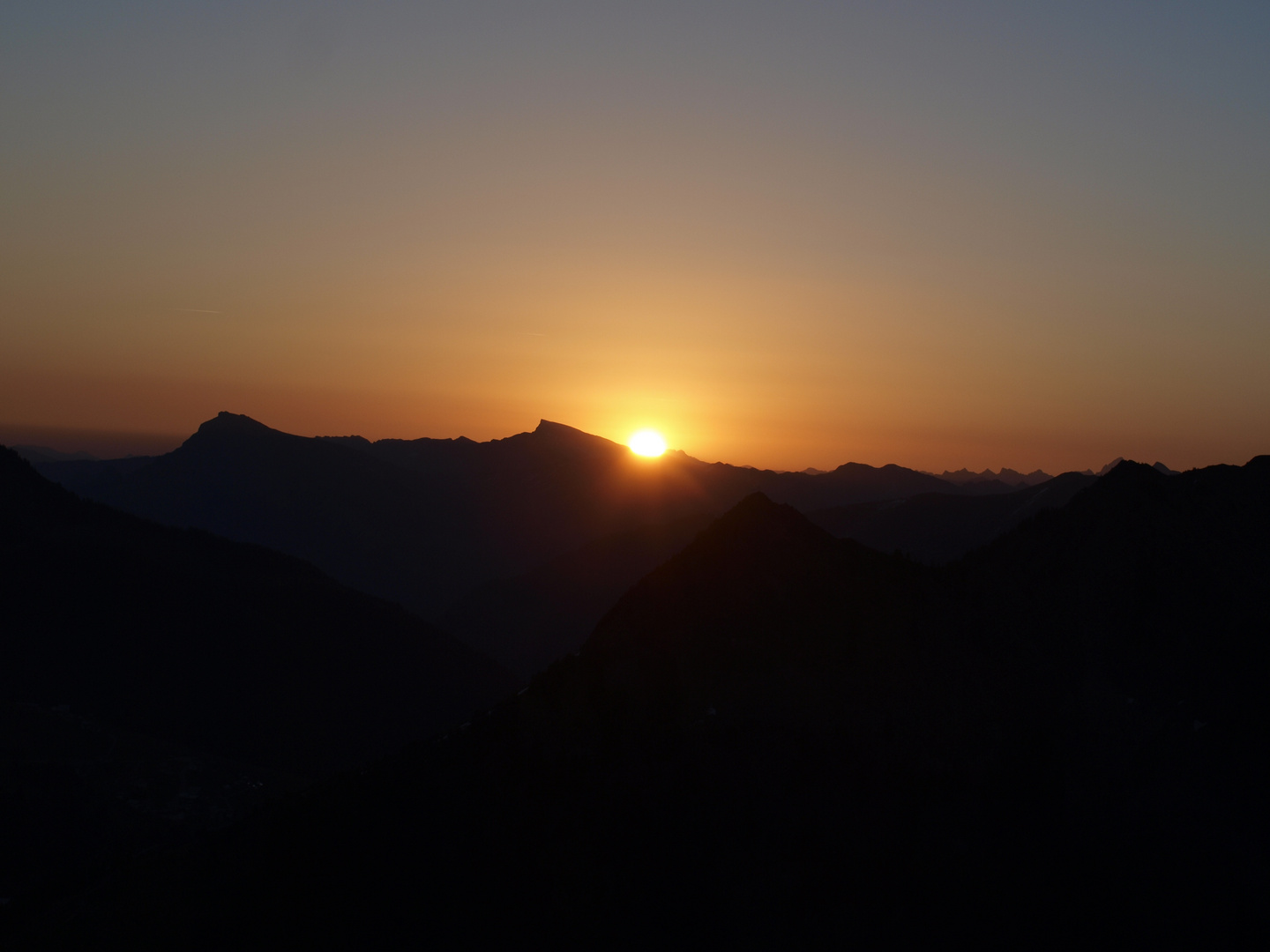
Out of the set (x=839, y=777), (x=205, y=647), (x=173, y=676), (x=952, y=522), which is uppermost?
(x=952, y=522)

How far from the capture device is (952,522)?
185875 mm

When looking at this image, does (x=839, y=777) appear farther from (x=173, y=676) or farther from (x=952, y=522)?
(x=952, y=522)

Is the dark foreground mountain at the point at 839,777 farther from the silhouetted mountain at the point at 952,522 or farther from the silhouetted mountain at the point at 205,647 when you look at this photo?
the silhouetted mountain at the point at 952,522

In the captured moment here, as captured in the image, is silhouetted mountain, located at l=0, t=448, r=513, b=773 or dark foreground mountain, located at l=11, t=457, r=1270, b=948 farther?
silhouetted mountain, located at l=0, t=448, r=513, b=773

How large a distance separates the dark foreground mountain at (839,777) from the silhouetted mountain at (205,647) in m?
70.8

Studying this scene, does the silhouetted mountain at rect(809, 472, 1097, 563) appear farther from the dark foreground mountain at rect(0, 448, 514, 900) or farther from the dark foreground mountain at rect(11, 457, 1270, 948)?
the dark foreground mountain at rect(11, 457, 1270, 948)

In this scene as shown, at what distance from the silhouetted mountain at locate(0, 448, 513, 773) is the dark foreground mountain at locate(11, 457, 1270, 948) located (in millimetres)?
70754

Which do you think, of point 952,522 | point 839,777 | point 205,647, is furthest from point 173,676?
point 952,522

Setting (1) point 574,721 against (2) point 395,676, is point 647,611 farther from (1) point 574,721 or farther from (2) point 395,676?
(2) point 395,676

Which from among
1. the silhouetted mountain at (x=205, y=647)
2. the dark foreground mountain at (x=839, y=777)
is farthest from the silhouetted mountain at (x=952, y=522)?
the dark foreground mountain at (x=839, y=777)

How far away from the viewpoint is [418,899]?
A: 41.5m

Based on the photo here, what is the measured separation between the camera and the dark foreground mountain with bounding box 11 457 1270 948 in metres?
37.7

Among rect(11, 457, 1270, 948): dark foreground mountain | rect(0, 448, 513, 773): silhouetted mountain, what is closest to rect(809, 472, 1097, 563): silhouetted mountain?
rect(0, 448, 513, 773): silhouetted mountain

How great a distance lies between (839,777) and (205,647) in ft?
362
